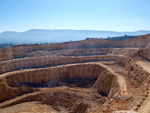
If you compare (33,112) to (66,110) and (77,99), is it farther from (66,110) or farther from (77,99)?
(77,99)

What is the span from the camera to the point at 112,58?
109 feet

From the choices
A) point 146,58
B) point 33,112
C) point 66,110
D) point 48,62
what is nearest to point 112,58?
point 146,58

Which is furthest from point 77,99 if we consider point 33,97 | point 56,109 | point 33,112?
point 33,97

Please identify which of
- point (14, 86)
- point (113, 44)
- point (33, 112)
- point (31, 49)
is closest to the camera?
point (33, 112)

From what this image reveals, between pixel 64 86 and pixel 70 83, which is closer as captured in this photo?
pixel 64 86

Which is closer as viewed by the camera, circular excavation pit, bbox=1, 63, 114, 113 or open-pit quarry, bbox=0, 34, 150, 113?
open-pit quarry, bbox=0, 34, 150, 113

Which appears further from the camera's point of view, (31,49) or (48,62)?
(31,49)

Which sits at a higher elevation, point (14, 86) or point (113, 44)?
point (113, 44)

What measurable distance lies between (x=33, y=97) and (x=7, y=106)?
390cm

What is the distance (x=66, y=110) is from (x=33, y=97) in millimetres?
6624

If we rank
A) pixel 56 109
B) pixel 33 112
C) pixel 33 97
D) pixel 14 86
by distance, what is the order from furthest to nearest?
pixel 14 86, pixel 33 97, pixel 56 109, pixel 33 112

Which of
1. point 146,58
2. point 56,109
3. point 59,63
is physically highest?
point 146,58

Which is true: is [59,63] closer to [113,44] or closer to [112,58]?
[112,58]

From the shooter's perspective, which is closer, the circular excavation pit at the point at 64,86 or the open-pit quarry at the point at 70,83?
the open-pit quarry at the point at 70,83
